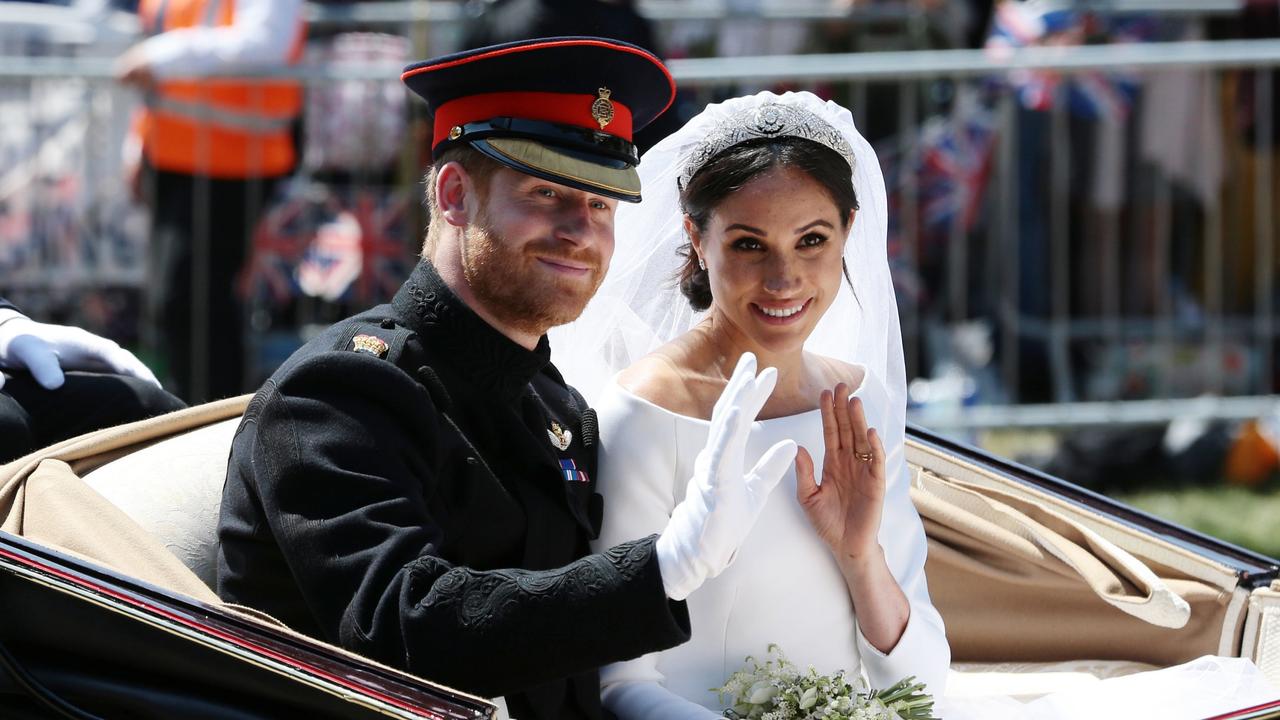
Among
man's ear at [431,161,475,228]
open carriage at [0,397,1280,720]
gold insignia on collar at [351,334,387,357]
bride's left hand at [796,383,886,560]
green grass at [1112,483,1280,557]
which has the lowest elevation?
green grass at [1112,483,1280,557]

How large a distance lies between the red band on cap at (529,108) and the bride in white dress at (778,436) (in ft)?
1.02

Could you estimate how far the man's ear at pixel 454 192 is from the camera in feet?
8.74

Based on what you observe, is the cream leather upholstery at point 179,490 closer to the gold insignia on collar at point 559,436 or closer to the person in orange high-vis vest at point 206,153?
the gold insignia on collar at point 559,436

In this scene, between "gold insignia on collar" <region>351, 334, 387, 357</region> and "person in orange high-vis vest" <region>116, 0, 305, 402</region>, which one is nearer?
"gold insignia on collar" <region>351, 334, 387, 357</region>

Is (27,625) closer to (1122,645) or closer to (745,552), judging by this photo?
(745,552)

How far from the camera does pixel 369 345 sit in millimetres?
2529

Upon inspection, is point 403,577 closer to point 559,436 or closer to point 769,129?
point 559,436

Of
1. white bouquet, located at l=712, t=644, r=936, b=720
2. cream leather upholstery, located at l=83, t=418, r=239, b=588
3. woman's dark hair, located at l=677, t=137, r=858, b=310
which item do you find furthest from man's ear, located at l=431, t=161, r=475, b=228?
white bouquet, located at l=712, t=644, r=936, b=720

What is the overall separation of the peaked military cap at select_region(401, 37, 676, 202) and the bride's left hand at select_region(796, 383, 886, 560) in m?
0.48

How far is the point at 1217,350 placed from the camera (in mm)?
6949

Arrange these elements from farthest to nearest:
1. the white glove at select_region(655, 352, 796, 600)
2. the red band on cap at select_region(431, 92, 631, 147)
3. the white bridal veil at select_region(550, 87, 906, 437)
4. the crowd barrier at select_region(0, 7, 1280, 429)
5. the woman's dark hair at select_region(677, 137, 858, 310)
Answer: the crowd barrier at select_region(0, 7, 1280, 429), the white bridal veil at select_region(550, 87, 906, 437), the woman's dark hair at select_region(677, 137, 858, 310), the red band on cap at select_region(431, 92, 631, 147), the white glove at select_region(655, 352, 796, 600)

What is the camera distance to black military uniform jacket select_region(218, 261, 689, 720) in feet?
7.43

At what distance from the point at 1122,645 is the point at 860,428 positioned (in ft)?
3.37

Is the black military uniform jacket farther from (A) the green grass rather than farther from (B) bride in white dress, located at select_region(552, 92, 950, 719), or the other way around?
(A) the green grass
